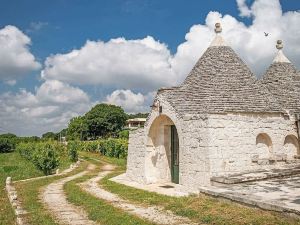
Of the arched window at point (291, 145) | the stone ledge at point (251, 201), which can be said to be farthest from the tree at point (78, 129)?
the stone ledge at point (251, 201)

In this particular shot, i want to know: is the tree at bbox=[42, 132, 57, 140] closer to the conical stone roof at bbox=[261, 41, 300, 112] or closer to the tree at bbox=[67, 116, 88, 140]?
the tree at bbox=[67, 116, 88, 140]

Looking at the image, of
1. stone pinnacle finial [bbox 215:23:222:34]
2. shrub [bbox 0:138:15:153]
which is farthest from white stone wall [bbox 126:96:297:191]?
shrub [bbox 0:138:15:153]

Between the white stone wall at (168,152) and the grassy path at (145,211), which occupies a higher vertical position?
the white stone wall at (168,152)

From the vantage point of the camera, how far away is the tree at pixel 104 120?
67.0 metres

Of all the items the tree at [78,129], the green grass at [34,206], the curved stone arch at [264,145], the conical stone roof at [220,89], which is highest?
the tree at [78,129]

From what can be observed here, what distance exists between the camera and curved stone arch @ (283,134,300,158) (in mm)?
14281

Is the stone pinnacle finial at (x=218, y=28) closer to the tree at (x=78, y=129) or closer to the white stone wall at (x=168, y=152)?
the white stone wall at (x=168, y=152)

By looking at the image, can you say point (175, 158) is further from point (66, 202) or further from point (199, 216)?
point (199, 216)

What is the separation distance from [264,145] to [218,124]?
2531 mm

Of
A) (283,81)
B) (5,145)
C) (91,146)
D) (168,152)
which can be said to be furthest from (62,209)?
(5,145)

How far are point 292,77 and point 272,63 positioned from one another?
1.23m

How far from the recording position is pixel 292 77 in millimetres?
16172

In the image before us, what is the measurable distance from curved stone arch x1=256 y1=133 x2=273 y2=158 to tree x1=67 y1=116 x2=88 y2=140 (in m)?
56.8

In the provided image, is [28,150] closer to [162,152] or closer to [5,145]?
[5,145]
